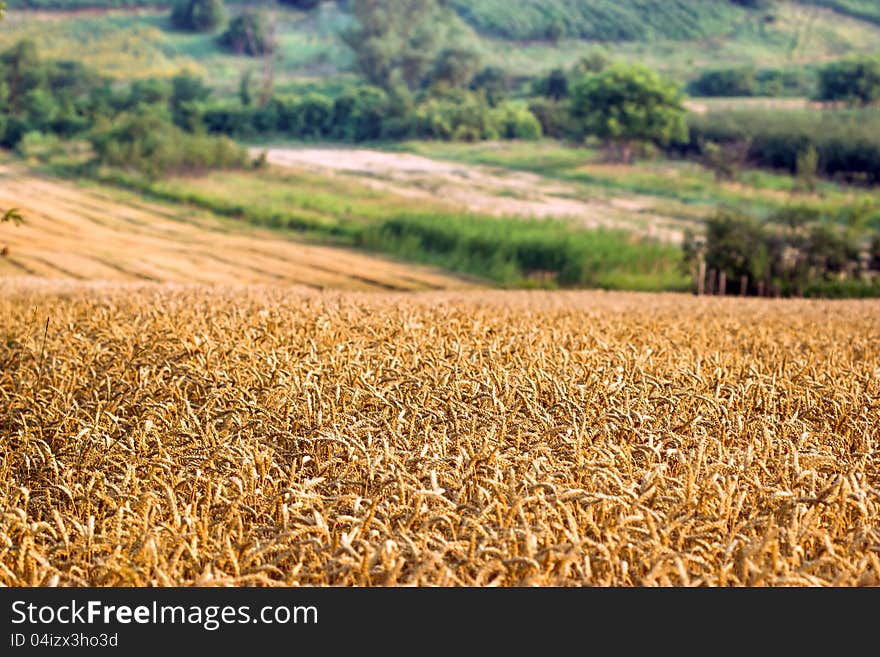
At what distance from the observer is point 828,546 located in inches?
190

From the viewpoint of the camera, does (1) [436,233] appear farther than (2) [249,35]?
No

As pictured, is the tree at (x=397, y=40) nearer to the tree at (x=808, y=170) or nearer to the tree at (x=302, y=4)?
the tree at (x=302, y=4)

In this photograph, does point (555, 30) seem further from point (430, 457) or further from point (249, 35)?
point (430, 457)

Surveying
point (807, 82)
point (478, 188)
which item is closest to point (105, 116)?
point (478, 188)

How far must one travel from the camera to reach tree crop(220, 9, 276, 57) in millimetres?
95562

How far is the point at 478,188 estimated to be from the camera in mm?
61062

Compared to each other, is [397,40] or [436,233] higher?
[397,40]

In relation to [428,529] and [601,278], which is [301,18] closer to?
[601,278]

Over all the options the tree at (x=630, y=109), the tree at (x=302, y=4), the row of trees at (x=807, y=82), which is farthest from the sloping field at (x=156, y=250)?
the tree at (x=302, y=4)

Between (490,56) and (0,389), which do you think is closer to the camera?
(0,389)

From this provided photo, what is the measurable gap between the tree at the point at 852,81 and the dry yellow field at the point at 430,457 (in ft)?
206

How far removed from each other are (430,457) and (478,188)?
55.6m

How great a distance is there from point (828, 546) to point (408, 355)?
16.6ft

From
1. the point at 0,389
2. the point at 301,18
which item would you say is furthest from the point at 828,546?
the point at 301,18
